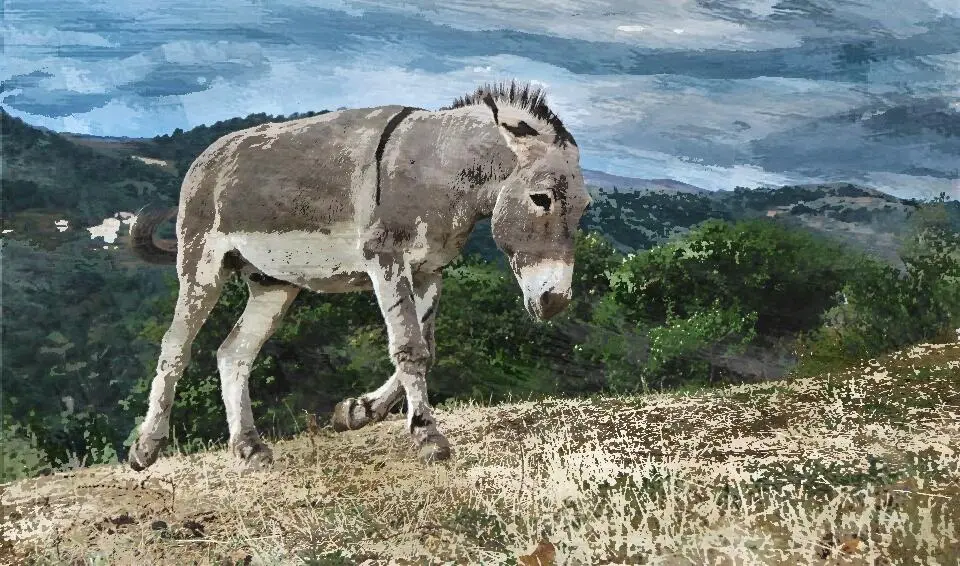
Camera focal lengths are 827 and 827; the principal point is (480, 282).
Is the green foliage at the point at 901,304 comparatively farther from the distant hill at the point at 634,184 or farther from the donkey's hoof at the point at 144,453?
the donkey's hoof at the point at 144,453

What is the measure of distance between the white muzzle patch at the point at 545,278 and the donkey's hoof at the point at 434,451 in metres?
0.73

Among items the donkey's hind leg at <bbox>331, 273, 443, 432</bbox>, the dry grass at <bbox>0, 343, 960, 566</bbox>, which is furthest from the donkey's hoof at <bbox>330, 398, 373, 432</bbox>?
the dry grass at <bbox>0, 343, 960, 566</bbox>

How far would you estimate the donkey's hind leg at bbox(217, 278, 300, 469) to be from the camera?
406cm

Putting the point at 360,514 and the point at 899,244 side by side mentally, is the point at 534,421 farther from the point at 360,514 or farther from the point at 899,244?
the point at 899,244

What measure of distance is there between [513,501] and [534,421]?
4.64 ft

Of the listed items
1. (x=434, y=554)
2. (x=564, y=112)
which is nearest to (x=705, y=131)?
(x=564, y=112)

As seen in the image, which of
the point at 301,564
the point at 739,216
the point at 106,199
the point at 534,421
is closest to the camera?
the point at 301,564

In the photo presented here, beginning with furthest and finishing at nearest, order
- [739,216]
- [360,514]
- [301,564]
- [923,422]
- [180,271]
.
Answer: [739,216], [923,422], [180,271], [360,514], [301,564]

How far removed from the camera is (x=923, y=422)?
14.0 ft

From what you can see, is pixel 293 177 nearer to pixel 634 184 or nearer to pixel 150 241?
pixel 150 241

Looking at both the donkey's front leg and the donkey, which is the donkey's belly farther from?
the donkey's front leg

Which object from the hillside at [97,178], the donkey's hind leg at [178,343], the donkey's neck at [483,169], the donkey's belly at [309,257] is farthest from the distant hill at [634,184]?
the donkey's hind leg at [178,343]

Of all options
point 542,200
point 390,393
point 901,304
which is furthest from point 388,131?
point 901,304

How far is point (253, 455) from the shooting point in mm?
3979
